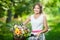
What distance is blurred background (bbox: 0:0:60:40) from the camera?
17.3 ft

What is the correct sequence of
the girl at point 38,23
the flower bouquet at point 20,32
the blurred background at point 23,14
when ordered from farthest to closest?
the blurred background at point 23,14 → the girl at point 38,23 → the flower bouquet at point 20,32

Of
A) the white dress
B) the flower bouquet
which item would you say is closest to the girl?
the white dress

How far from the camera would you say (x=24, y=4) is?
18.0 feet

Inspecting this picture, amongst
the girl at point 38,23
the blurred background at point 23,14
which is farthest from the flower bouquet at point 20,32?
the blurred background at point 23,14

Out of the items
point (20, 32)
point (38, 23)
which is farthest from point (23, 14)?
point (20, 32)

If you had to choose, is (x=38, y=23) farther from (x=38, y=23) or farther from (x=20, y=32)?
(x=20, y=32)

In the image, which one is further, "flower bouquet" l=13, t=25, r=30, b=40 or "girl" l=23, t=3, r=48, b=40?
"girl" l=23, t=3, r=48, b=40

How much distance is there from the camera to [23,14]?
18.4 feet

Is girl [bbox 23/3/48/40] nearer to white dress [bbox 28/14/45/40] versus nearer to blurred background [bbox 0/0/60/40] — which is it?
white dress [bbox 28/14/45/40]

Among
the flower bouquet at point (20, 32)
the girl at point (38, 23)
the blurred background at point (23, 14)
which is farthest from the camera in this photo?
the blurred background at point (23, 14)

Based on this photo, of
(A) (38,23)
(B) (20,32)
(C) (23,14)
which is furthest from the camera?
(C) (23,14)

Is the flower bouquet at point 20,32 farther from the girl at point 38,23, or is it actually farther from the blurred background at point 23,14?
the blurred background at point 23,14

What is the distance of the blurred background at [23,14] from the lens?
527 cm

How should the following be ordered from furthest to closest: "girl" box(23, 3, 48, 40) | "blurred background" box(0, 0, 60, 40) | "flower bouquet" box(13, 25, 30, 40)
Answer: "blurred background" box(0, 0, 60, 40), "girl" box(23, 3, 48, 40), "flower bouquet" box(13, 25, 30, 40)
